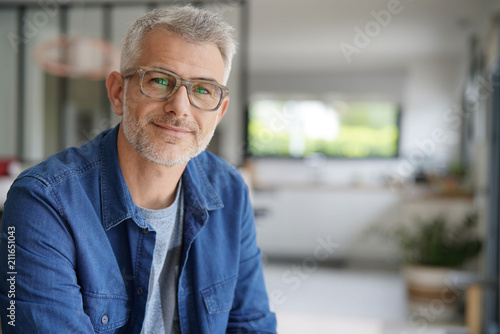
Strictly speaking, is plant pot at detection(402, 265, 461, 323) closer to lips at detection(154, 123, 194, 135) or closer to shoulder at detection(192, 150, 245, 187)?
shoulder at detection(192, 150, 245, 187)

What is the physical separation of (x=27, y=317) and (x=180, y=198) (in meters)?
0.40

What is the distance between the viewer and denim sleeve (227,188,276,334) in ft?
3.84

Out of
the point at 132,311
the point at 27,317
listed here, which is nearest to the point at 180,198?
the point at 132,311

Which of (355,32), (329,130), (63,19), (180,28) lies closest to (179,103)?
(180,28)

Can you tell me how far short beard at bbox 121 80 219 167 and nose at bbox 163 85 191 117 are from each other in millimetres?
15

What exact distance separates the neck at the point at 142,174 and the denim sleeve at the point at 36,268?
0.18 m

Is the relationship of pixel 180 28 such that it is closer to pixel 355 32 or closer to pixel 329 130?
pixel 355 32

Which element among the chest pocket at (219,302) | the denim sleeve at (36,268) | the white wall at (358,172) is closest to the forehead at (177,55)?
the denim sleeve at (36,268)

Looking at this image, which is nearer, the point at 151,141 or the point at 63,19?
the point at 151,141

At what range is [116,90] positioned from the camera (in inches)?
42.7

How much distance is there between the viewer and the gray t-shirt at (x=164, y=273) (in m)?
1.05

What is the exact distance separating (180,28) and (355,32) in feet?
16.0

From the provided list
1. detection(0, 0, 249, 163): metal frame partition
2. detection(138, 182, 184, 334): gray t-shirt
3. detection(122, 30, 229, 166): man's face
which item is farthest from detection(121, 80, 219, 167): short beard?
detection(0, 0, 249, 163): metal frame partition

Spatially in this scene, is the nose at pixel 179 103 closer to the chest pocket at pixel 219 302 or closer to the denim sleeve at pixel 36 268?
the denim sleeve at pixel 36 268
